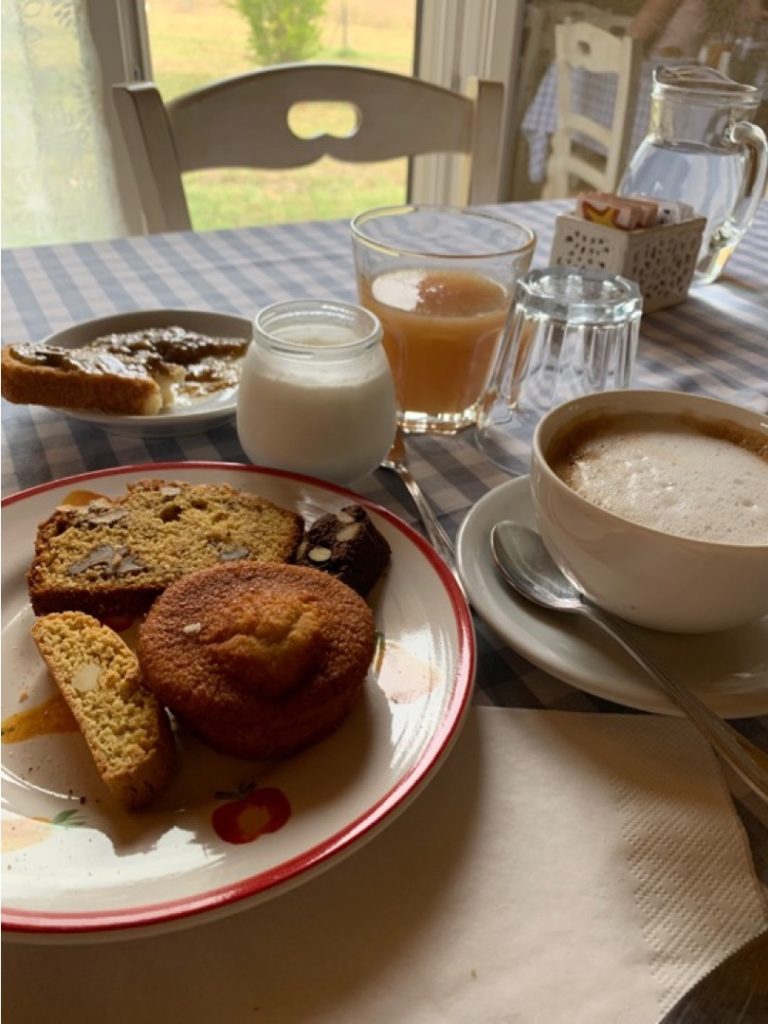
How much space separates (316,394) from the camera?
29.6 inches

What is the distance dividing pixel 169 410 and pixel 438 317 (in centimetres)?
31

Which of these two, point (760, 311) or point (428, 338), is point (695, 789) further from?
point (760, 311)

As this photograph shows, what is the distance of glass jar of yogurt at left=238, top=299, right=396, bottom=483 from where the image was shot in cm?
75

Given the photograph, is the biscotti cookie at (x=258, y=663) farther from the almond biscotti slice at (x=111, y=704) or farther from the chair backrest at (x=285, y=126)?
the chair backrest at (x=285, y=126)

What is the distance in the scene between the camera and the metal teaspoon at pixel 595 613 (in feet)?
1.59

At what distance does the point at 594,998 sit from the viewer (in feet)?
1.31

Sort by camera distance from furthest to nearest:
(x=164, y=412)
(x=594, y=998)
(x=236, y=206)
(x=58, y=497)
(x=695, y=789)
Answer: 1. (x=236, y=206)
2. (x=164, y=412)
3. (x=58, y=497)
4. (x=695, y=789)
5. (x=594, y=998)

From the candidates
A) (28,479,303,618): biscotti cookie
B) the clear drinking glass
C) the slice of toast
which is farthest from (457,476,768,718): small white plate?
the slice of toast

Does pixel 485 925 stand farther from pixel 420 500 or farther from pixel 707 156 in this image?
pixel 707 156

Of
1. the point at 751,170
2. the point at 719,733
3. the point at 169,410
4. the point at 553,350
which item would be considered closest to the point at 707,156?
the point at 751,170

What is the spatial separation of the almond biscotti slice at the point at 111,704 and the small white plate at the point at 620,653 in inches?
9.5

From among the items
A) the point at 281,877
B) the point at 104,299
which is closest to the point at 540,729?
the point at 281,877

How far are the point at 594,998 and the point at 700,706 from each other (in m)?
0.19

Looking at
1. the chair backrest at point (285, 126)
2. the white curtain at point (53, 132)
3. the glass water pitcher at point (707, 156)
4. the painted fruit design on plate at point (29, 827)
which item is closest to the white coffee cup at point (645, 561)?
the painted fruit design on plate at point (29, 827)
